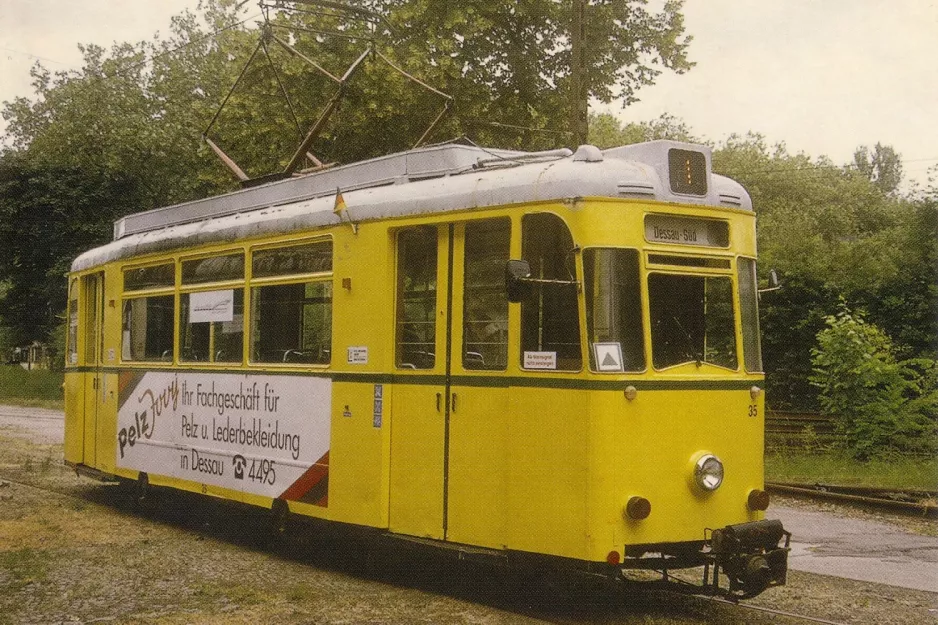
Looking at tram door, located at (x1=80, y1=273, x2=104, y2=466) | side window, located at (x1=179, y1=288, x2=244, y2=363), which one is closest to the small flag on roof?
side window, located at (x1=179, y1=288, x2=244, y2=363)

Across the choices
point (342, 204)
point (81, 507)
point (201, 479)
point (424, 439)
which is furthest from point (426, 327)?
point (81, 507)

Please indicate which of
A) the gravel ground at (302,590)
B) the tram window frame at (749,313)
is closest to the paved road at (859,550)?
the gravel ground at (302,590)

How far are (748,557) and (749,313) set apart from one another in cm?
181

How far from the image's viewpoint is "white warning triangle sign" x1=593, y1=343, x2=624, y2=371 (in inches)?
301

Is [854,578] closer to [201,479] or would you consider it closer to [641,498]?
[641,498]

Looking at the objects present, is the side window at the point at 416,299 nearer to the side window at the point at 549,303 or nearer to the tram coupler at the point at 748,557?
the side window at the point at 549,303

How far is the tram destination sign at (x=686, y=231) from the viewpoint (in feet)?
26.2

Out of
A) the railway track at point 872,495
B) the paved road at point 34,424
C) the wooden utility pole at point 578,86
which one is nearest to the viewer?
the railway track at point 872,495

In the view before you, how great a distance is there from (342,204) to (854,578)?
5.41 meters

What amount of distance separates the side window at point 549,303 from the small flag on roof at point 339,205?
2.17m

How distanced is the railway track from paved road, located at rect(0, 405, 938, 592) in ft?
2.54

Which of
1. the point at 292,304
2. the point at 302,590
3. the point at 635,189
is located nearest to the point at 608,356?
the point at 635,189

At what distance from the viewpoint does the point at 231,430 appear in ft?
36.4

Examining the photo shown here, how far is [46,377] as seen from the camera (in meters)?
42.2
